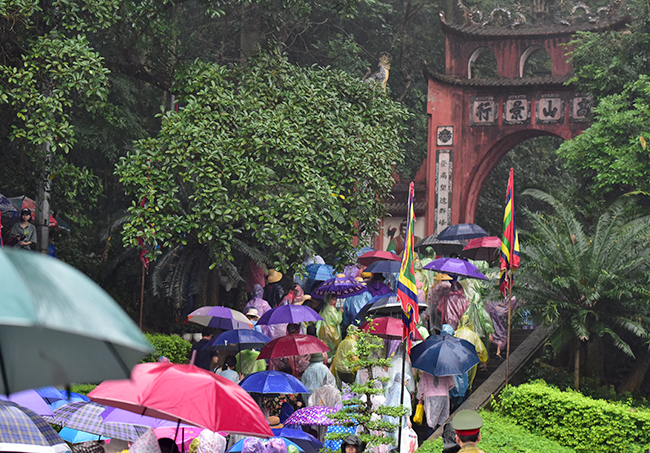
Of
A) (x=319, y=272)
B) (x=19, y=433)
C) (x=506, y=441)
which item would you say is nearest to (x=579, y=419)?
(x=506, y=441)

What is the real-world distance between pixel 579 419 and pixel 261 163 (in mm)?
6526

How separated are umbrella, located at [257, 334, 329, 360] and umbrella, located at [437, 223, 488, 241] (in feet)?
23.7

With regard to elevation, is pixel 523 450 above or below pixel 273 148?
below

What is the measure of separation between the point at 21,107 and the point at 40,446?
870cm

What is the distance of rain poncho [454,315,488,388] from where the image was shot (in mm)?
12188

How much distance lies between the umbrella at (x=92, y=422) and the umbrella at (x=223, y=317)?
4973mm

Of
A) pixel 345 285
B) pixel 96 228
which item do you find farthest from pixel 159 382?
pixel 96 228

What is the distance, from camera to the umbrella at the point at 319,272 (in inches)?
635

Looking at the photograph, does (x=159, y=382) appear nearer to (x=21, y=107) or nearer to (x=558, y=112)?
(x=21, y=107)

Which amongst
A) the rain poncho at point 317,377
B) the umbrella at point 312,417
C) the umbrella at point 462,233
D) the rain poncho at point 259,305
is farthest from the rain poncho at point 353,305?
the umbrella at point 462,233

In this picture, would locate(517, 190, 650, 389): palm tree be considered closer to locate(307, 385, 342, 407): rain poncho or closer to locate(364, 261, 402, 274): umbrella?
locate(364, 261, 402, 274): umbrella

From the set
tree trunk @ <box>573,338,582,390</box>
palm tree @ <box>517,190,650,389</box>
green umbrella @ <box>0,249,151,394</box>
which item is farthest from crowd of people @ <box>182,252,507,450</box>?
green umbrella @ <box>0,249,151,394</box>

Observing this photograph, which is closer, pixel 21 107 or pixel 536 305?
pixel 536 305

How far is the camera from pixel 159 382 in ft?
17.5
